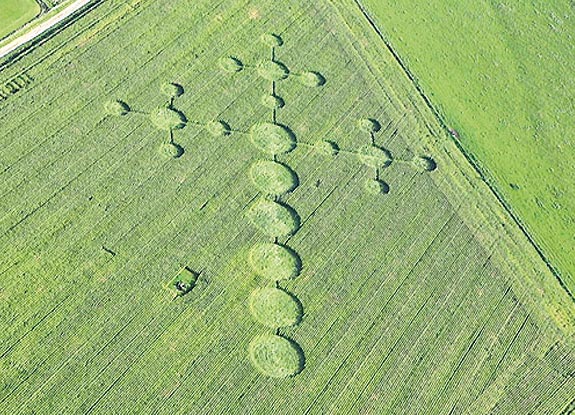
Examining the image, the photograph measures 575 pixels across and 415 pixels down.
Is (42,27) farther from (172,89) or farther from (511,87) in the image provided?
(511,87)

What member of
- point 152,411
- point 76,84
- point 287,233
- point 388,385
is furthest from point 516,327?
point 76,84

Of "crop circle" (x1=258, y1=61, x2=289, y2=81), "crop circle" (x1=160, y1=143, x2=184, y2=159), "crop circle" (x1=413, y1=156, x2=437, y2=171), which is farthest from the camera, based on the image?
"crop circle" (x1=258, y1=61, x2=289, y2=81)

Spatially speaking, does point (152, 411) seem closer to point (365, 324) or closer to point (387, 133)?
point (365, 324)

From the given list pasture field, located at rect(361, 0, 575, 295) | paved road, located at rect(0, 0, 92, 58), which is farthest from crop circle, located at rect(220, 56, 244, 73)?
pasture field, located at rect(361, 0, 575, 295)

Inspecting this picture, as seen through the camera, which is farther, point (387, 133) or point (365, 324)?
point (387, 133)

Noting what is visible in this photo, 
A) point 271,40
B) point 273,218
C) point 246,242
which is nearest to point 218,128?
point 273,218

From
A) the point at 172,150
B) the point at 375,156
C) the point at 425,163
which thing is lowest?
the point at 172,150

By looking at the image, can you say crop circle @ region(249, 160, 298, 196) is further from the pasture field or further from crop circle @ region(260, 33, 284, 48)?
the pasture field
